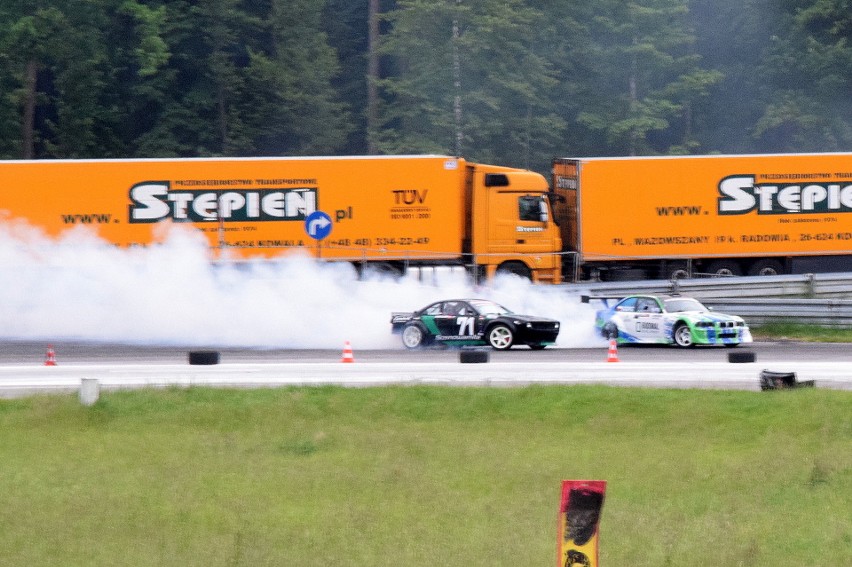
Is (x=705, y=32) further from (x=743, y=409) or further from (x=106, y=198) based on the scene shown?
(x=743, y=409)

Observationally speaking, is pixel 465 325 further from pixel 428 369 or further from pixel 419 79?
pixel 419 79

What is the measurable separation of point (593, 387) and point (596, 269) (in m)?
14.6

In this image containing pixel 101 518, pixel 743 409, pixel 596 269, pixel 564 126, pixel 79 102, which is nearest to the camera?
pixel 101 518

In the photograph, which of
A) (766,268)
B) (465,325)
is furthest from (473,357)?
(766,268)

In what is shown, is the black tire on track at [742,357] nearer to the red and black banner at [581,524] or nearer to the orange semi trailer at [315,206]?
the orange semi trailer at [315,206]

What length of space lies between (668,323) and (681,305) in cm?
52

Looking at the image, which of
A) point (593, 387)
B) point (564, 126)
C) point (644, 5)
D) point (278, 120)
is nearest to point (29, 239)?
point (593, 387)

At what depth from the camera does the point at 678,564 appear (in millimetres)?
8156

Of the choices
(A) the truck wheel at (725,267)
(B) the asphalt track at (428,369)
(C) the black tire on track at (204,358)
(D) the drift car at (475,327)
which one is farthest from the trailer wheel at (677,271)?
(C) the black tire on track at (204,358)

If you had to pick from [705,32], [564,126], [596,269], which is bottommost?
[596,269]

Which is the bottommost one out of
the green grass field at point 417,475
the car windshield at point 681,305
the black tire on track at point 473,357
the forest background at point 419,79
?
the green grass field at point 417,475

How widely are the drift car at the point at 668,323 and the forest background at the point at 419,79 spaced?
23701 millimetres

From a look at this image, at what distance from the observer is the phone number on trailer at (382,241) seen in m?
27.0

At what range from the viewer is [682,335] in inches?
855
